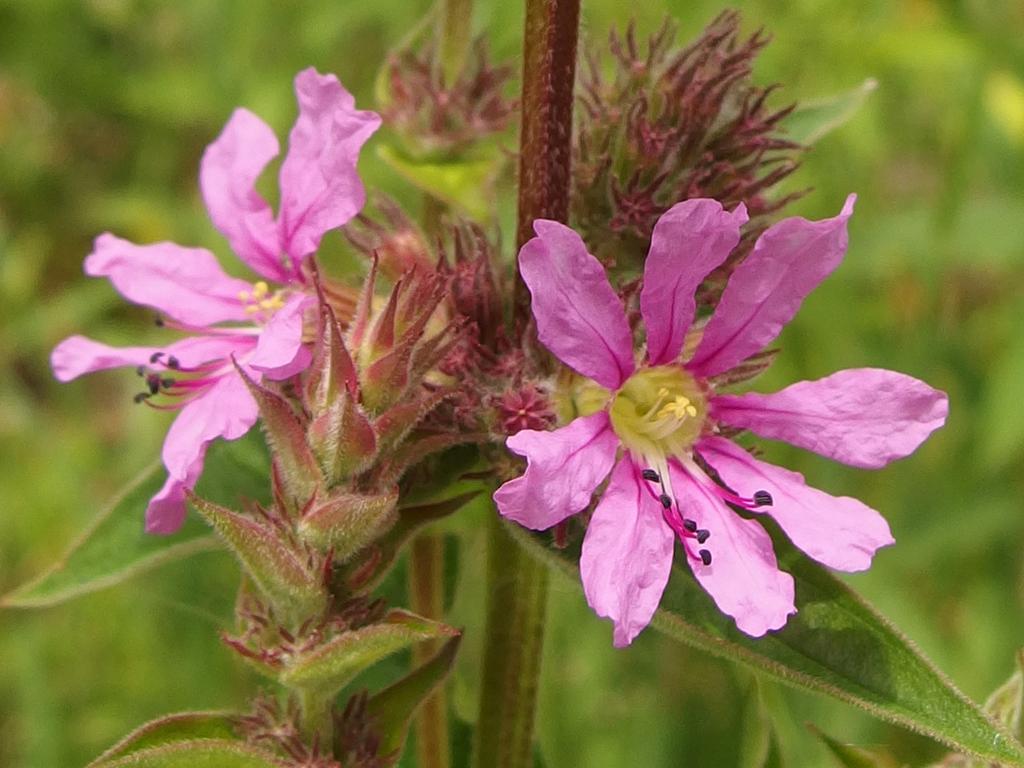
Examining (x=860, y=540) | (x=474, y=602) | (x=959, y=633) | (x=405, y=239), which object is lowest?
(x=959, y=633)

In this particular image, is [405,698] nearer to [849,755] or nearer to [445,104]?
[849,755]

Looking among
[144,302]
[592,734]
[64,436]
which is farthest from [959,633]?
[64,436]

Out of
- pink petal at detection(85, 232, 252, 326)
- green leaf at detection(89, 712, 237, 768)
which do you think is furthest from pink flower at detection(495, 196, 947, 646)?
pink petal at detection(85, 232, 252, 326)

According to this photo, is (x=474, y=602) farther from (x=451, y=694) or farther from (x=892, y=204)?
(x=892, y=204)

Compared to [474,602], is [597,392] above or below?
above

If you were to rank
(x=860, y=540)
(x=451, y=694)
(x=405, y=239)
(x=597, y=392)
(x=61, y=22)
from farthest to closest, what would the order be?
(x=61, y=22) < (x=451, y=694) < (x=405, y=239) < (x=597, y=392) < (x=860, y=540)

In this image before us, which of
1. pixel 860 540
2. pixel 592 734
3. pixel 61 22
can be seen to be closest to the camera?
pixel 860 540

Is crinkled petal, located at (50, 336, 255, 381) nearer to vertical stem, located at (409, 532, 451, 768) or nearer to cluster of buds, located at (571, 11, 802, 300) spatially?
vertical stem, located at (409, 532, 451, 768)

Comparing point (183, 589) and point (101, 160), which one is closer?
point (183, 589)
